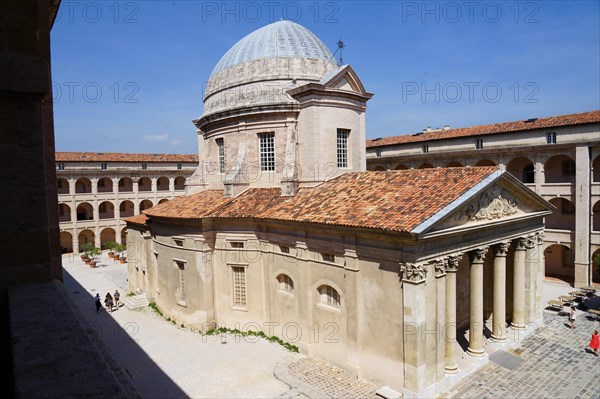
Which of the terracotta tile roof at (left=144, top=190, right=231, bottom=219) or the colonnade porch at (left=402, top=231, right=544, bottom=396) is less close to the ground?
the terracotta tile roof at (left=144, top=190, right=231, bottom=219)

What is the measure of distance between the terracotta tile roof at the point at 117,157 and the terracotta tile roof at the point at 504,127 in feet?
99.3

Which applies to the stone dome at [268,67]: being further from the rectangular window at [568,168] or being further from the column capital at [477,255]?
the rectangular window at [568,168]

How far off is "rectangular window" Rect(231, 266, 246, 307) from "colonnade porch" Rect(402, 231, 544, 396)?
10.7 metres

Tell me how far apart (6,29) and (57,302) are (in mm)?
2958

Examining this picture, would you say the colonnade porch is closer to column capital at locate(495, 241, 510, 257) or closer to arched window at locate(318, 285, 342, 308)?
column capital at locate(495, 241, 510, 257)

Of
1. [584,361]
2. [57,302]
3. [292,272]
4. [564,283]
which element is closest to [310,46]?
[292,272]

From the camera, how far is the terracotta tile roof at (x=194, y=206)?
22.6m

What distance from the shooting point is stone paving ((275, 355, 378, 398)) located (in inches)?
620

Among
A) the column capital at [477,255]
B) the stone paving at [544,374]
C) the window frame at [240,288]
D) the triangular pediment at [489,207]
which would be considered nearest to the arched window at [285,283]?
the window frame at [240,288]

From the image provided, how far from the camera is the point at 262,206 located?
22359 mm

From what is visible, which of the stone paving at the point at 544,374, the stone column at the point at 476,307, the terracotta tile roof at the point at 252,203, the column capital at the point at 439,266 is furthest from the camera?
the terracotta tile roof at the point at 252,203

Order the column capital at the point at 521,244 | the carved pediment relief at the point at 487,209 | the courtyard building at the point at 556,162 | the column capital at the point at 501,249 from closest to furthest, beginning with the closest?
Answer: the carved pediment relief at the point at 487,209
the column capital at the point at 501,249
the column capital at the point at 521,244
the courtyard building at the point at 556,162

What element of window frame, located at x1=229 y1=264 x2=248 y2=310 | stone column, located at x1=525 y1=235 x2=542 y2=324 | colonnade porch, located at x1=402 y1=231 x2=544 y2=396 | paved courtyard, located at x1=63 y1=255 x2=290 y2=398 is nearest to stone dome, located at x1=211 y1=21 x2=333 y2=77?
window frame, located at x1=229 y1=264 x2=248 y2=310

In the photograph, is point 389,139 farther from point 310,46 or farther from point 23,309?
point 23,309
